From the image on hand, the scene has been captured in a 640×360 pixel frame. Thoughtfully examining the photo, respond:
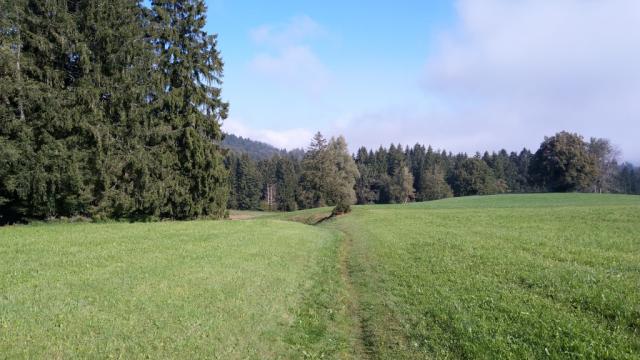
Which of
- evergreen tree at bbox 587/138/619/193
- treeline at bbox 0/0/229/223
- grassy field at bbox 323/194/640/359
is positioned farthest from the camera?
evergreen tree at bbox 587/138/619/193

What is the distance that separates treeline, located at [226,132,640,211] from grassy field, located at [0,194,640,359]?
60135mm

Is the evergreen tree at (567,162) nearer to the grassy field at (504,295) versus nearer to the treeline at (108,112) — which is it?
the grassy field at (504,295)

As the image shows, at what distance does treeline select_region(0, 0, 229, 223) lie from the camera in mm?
26328

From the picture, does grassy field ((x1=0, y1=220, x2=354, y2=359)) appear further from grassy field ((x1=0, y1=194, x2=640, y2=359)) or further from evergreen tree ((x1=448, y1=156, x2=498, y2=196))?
evergreen tree ((x1=448, y1=156, x2=498, y2=196))

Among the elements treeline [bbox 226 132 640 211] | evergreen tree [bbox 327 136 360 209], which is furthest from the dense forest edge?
treeline [bbox 226 132 640 211]

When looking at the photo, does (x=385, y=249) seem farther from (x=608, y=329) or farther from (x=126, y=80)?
(x=126, y=80)

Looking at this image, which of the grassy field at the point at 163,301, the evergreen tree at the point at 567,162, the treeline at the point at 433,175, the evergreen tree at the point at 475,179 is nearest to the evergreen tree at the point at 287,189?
the treeline at the point at 433,175

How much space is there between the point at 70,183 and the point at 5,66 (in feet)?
27.3

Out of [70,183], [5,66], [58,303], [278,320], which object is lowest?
[278,320]

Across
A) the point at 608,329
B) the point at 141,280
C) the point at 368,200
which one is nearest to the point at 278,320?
the point at 141,280

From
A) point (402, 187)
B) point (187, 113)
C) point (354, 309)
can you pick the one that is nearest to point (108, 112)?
point (187, 113)

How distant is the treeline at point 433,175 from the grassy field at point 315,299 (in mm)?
60135

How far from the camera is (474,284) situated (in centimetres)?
1175

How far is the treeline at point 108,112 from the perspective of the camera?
2633cm
